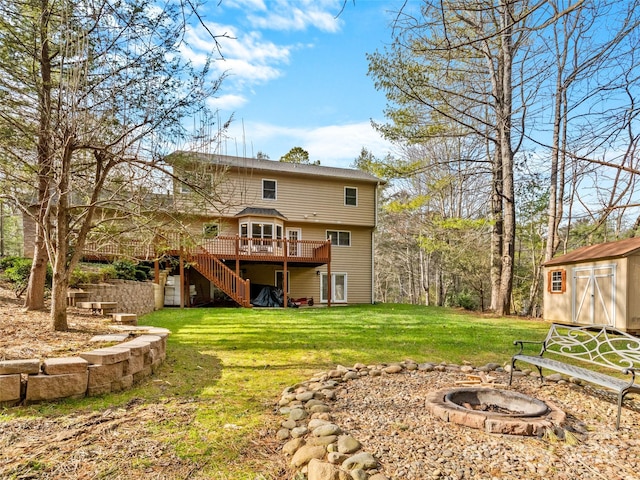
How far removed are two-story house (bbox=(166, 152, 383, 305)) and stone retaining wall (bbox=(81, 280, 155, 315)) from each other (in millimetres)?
2379

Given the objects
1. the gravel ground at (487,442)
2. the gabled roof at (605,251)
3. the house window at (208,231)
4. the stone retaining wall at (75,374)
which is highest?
the house window at (208,231)

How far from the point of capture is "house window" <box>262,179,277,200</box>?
16297mm

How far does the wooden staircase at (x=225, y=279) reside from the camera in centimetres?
1313

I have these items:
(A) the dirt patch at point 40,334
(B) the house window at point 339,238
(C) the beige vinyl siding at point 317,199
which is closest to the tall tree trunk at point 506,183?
(C) the beige vinyl siding at point 317,199

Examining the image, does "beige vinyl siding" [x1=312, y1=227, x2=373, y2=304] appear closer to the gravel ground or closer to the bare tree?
the bare tree

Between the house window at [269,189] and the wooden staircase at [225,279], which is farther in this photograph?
the house window at [269,189]

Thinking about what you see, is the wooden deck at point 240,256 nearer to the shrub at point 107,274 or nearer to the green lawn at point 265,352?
the shrub at point 107,274

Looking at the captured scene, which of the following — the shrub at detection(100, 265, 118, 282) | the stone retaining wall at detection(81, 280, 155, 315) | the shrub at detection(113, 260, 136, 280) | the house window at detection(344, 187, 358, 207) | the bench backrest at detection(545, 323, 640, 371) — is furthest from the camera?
the house window at detection(344, 187, 358, 207)

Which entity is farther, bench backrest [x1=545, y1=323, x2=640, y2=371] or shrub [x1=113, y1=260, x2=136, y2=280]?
shrub [x1=113, y1=260, x2=136, y2=280]

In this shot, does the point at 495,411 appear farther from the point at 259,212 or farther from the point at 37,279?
the point at 259,212

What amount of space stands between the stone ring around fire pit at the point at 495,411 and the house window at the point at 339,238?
13952mm

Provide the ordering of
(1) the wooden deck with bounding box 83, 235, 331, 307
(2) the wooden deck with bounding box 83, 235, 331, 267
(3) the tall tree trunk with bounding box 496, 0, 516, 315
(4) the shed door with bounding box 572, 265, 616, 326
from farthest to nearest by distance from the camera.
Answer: (2) the wooden deck with bounding box 83, 235, 331, 267 < (1) the wooden deck with bounding box 83, 235, 331, 307 < (3) the tall tree trunk with bounding box 496, 0, 516, 315 < (4) the shed door with bounding box 572, 265, 616, 326

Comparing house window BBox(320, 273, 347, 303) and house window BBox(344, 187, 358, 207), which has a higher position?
house window BBox(344, 187, 358, 207)

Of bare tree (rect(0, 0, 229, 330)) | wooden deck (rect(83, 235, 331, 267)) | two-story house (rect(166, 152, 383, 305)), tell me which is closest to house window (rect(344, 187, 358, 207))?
two-story house (rect(166, 152, 383, 305))
